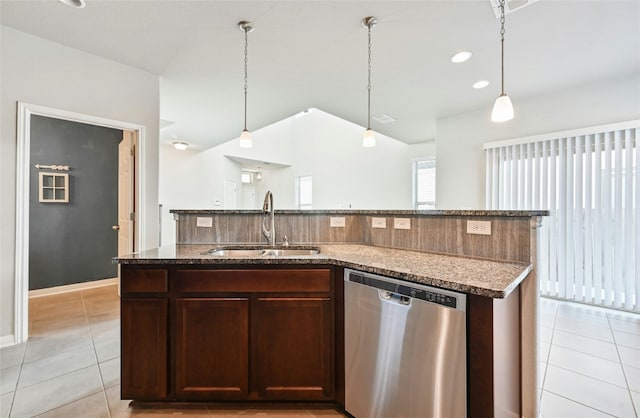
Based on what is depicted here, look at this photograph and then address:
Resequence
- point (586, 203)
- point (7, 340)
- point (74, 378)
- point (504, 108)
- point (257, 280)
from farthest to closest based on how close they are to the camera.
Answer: point (586, 203) → point (7, 340) → point (74, 378) → point (504, 108) → point (257, 280)

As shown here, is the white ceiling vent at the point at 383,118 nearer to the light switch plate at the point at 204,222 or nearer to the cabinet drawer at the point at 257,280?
the light switch plate at the point at 204,222

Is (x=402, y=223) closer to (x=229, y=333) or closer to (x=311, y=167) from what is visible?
(x=229, y=333)

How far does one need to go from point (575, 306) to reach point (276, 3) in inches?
173

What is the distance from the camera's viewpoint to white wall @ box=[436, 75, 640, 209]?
123 inches

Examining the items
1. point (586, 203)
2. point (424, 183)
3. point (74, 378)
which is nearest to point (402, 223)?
point (74, 378)

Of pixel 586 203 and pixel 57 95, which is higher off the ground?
pixel 57 95

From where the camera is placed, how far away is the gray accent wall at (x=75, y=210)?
3.71m

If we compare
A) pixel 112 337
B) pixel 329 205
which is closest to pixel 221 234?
pixel 112 337

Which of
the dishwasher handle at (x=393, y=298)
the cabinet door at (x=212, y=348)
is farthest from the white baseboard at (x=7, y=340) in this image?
the dishwasher handle at (x=393, y=298)

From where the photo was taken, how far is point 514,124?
3.79 meters

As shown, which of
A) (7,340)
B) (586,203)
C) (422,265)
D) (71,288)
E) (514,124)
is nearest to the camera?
(422,265)

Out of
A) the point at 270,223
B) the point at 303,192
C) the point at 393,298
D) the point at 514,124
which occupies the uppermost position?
the point at 514,124

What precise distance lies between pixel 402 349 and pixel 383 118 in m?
3.91

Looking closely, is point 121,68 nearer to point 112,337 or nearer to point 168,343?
point 112,337
